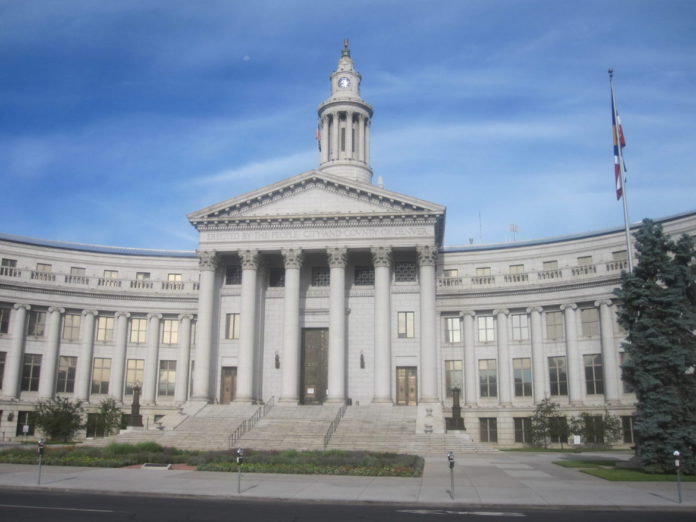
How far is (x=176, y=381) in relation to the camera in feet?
205

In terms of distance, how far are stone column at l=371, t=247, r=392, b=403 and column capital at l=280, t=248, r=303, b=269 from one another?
5970mm

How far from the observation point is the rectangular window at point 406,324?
56688 mm

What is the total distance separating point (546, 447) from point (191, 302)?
3331cm

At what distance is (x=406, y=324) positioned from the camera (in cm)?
5688

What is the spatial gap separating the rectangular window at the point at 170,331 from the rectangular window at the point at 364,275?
18.2 meters

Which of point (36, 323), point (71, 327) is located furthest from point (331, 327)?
point (36, 323)

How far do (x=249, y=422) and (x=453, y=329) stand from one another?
21014 mm

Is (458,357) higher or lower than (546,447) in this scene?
higher

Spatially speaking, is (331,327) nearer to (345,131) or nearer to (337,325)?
(337,325)

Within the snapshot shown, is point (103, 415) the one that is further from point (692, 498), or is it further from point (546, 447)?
point (692, 498)

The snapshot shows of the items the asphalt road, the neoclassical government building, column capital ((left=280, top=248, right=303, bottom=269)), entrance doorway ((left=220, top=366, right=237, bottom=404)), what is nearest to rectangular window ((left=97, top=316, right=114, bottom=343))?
the neoclassical government building

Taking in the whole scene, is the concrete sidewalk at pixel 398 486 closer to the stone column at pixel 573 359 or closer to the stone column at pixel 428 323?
the stone column at pixel 428 323

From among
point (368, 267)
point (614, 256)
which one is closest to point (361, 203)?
point (368, 267)

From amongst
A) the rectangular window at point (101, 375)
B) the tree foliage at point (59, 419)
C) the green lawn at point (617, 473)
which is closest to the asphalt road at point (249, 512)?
the green lawn at point (617, 473)
